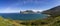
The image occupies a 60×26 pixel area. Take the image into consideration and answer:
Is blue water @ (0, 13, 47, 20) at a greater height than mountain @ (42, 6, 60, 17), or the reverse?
mountain @ (42, 6, 60, 17)

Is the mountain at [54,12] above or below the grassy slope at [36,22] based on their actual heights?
above

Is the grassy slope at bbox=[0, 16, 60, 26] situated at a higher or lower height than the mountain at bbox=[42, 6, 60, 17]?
lower

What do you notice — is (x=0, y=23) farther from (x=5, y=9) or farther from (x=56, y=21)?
(x=56, y=21)

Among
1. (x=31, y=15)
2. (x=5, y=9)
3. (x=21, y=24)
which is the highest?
(x=5, y=9)

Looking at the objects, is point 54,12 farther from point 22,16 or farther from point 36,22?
point 22,16

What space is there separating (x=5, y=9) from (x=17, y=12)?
0.37m

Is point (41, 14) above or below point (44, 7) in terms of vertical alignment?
below

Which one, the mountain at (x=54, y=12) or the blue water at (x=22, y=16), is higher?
the mountain at (x=54, y=12)

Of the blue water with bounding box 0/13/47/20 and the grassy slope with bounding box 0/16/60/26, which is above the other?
the blue water with bounding box 0/13/47/20

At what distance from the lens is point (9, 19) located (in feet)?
9.95

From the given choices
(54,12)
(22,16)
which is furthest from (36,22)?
(54,12)

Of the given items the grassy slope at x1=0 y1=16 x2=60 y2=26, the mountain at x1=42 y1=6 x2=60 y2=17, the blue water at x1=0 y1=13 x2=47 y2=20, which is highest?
the mountain at x1=42 y1=6 x2=60 y2=17

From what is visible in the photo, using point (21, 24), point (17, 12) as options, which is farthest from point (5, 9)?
point (21, 24)

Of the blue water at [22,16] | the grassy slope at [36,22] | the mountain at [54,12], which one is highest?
the mountain at [54,12]
